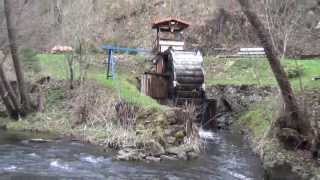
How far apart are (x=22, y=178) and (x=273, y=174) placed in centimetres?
628

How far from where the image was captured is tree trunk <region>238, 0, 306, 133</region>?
14105mm

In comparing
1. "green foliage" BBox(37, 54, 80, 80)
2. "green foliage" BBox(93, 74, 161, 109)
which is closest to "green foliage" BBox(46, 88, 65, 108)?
"green foliage" BBox(37, 54, 80, 80)

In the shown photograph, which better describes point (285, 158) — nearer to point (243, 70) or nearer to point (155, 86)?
point (155, 86)

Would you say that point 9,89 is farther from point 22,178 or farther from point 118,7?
point 118,7

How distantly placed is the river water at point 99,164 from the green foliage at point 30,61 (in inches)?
418

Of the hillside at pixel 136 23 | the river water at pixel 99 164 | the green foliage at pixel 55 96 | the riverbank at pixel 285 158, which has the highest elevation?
the hillside at pixel 136 23

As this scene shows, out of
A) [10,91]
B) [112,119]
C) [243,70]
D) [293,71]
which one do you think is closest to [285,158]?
[112,119]

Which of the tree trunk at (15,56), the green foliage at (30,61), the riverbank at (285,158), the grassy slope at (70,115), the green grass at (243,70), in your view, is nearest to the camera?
the riverbank at (285,158)

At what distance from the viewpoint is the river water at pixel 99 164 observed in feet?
45.8

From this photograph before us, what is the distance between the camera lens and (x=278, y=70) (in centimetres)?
1442

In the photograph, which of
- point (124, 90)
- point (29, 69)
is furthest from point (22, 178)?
point (29, 69)

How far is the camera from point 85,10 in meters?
30.8

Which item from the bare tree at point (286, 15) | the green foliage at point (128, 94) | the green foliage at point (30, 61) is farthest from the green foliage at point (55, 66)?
the bare tree at point (286, 15)

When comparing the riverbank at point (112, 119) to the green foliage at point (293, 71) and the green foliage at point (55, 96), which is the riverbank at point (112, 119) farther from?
the green foliage at point (293, 71)
